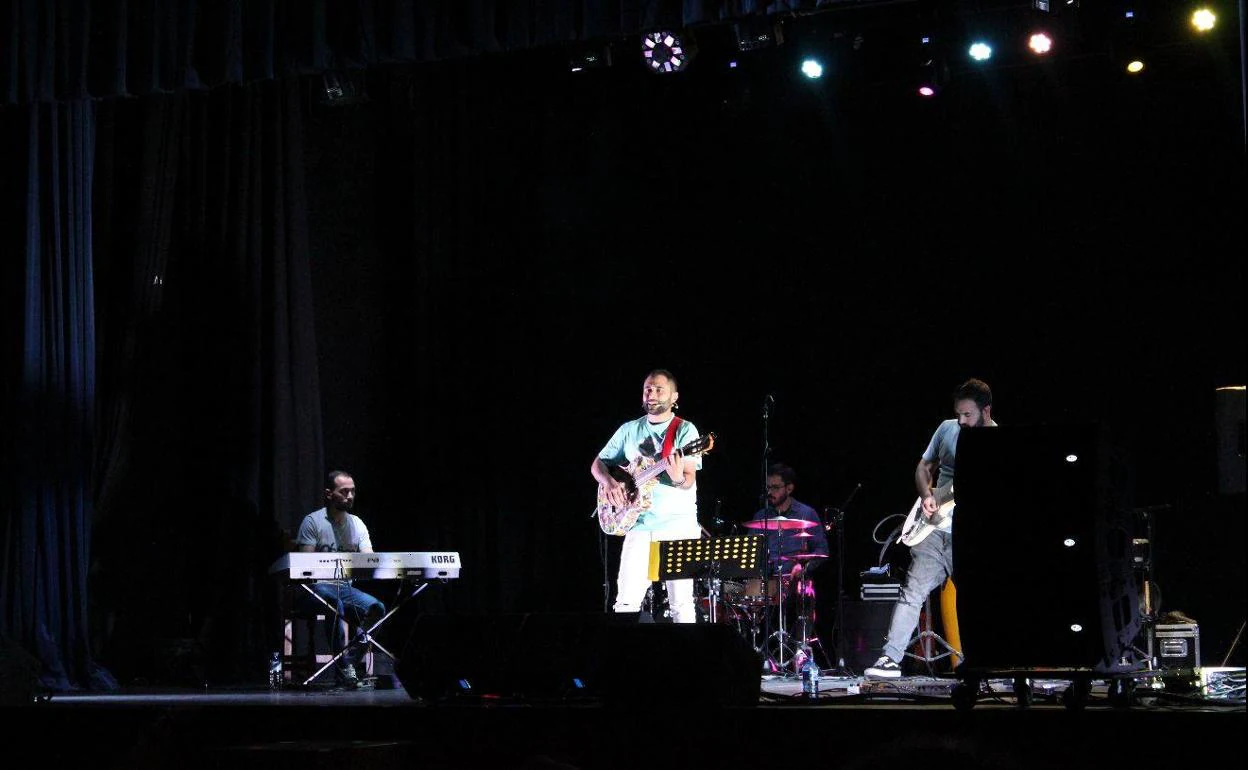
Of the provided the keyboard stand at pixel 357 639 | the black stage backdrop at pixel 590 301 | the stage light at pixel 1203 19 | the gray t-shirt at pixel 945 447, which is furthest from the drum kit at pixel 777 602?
the stage light at pixel 1203 19

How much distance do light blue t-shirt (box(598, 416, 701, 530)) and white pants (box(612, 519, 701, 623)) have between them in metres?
0.05

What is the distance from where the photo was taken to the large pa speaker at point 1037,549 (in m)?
4.19

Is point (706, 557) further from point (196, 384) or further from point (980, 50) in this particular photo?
point (980, 50)

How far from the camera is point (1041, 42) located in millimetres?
9648

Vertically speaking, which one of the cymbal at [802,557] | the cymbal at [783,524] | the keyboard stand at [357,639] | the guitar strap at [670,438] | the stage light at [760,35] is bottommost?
the keyboard stand at [357,639]

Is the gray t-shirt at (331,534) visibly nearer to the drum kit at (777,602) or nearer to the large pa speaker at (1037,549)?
the drum kit at (777,602)

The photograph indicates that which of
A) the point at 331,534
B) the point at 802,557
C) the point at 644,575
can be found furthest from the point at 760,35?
the point at 331,534

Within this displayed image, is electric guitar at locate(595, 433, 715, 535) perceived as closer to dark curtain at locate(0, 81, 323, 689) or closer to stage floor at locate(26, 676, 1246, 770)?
dark curtain at locate(0, 81, 323, 689)

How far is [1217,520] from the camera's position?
9.62 m

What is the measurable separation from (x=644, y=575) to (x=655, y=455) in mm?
824

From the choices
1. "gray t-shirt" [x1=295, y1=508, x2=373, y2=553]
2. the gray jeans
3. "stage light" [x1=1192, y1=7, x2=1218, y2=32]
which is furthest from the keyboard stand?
"stage light" [x1=1192, y1=7, x2=1218, y2=32]

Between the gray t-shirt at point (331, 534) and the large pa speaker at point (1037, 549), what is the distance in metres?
5.88

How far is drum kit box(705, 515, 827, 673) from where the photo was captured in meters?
9.16

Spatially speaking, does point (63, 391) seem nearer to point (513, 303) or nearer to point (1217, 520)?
point (513, 303)
